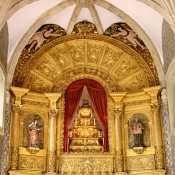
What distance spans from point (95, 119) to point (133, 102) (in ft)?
7.03

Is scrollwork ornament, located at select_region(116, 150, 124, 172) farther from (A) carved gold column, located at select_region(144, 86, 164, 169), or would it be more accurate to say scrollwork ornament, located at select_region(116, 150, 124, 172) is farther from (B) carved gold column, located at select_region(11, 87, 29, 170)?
(B) carved gold column, located at select_region(11, 87, 29, 170)

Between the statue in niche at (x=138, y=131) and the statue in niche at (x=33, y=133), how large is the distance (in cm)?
403

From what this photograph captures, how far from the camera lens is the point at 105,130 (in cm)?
1636

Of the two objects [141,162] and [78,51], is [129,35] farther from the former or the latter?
[141,162]

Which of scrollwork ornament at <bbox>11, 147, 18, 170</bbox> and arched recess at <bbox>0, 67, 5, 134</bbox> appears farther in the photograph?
scrollwork ornament at <bbox>11, 147, 18, 170</bbox>

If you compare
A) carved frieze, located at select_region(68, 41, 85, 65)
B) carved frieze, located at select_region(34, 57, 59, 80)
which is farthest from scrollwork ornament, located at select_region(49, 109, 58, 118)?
carved frieze, located at select_region(68, 41, 85, 65)

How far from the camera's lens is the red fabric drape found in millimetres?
16484

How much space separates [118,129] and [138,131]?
36.4 inches

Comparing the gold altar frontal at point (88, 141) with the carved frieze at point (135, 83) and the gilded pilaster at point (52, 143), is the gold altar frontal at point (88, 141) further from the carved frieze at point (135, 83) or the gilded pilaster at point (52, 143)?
the carved frieze at point (135, 83)

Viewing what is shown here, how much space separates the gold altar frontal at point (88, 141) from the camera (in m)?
15.1

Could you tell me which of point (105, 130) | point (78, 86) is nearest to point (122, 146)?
point (105, 130)

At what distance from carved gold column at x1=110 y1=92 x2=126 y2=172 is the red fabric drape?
2.01 feet

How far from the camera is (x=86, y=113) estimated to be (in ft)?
55.8

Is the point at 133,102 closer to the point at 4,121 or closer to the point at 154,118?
the point at 154,118
